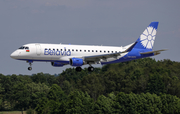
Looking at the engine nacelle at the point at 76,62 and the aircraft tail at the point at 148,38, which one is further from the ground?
the aircraft tail at the point at 148,38

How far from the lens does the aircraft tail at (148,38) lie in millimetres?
70375

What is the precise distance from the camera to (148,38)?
72250 mm

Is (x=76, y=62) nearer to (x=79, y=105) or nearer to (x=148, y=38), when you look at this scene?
(x=148, y=38)

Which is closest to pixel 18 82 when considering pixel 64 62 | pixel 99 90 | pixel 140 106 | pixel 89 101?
pixel 99 90

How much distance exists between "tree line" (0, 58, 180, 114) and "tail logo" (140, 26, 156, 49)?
143 ft

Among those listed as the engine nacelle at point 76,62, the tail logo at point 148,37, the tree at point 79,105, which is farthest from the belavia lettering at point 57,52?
the tree at point 79,105

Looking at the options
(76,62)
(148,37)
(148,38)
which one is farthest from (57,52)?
(148,37)

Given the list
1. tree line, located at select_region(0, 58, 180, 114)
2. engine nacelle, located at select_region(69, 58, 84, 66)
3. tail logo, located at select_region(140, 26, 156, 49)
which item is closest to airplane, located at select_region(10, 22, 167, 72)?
engine nacelle, located at select_region(69, 58, 84, 66)

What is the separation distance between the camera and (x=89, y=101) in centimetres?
12244

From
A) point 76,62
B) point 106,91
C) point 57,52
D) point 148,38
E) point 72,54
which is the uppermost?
point 148,38

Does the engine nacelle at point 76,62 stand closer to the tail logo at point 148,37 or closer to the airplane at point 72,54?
the airplane at point 72,54

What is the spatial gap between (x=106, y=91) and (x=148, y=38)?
262 ft

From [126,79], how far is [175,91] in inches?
829

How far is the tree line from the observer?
396 feet
